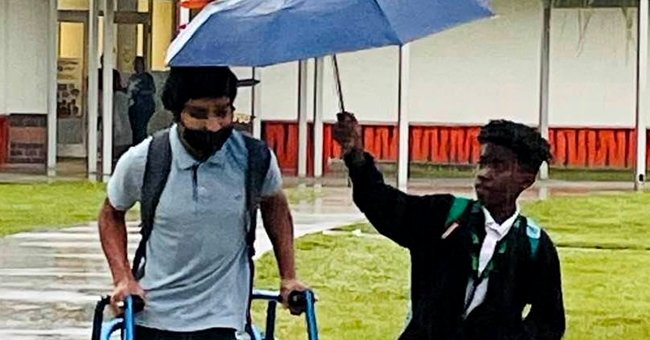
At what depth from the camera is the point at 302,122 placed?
30906 millimetres

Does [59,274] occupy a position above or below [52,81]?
below

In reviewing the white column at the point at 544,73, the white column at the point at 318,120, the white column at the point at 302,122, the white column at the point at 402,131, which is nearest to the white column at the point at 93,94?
the white column at the point at 302,122

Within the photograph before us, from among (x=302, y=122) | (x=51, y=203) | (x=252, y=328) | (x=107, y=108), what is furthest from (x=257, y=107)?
(x=252, y=328)

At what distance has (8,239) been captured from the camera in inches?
714

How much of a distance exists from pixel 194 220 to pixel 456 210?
0.81 meters

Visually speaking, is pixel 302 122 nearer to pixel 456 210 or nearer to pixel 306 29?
pixel 306 29

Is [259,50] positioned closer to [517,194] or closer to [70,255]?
[517,194]

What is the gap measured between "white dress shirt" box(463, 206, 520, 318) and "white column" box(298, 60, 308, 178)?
24.9m

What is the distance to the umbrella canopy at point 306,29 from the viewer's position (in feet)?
18.3

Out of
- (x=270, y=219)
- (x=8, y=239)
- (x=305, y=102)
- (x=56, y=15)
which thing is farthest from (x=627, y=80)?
(x=270, y=219)

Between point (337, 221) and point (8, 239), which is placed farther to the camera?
point (337, 221)

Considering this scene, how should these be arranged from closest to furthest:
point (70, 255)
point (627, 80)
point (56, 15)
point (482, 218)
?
1. point (482, 218)
2. point (70, 255)
3. point (56, 15)
4. point (627, 80)

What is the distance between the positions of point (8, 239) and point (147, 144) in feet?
41.6

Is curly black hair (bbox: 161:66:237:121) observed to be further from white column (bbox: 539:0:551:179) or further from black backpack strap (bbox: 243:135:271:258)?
white column (bbox: 539:0:551:179)
